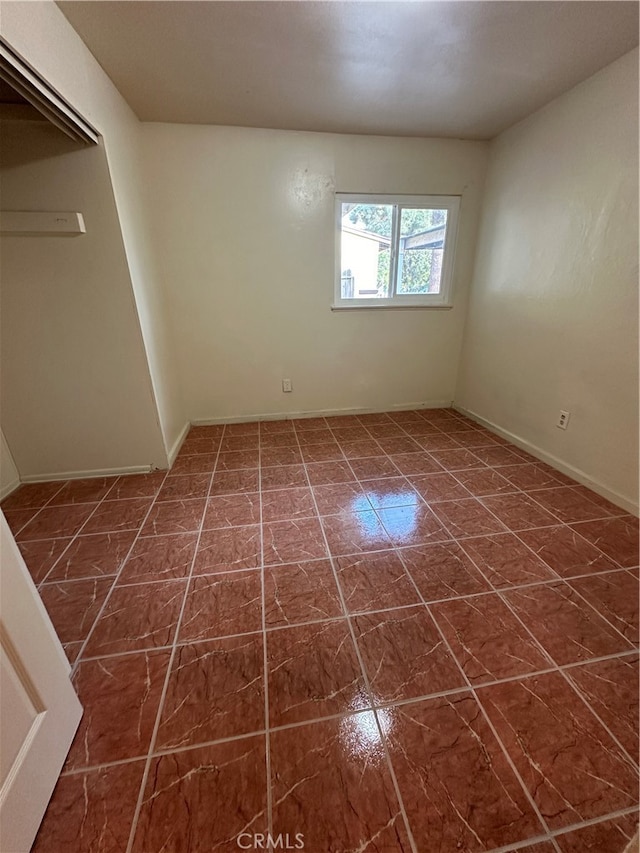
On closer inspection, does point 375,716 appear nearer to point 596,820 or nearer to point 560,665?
point 596,820

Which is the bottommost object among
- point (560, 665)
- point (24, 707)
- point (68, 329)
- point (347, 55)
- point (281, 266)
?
point (560, 665)

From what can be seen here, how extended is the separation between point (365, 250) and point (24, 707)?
3.33 m

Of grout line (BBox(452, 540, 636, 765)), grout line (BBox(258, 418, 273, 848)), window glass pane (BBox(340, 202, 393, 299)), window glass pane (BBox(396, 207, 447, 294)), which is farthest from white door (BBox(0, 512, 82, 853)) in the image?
window glass pane (BBox(396, 207, 447, 294))

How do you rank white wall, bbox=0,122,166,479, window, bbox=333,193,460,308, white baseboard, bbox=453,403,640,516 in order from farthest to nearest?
1. window, bbox=333,193,460,308
2. white baseboard, bbox=453,403,640,516
3. white wall, bbox=0,122,166,479

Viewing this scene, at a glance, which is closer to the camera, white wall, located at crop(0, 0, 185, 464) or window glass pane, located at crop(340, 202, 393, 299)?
white wall, located at crop(0, 0, 185, 464)

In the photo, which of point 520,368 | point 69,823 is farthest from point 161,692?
point 520,368

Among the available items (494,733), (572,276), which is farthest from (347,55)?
(494,733)

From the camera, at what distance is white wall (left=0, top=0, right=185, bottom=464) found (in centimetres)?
128

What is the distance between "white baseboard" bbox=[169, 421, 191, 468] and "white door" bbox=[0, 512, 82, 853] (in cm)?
170

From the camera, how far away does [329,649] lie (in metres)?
1.18

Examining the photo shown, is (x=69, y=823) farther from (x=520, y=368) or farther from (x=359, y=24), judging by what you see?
(x=520, y=368)

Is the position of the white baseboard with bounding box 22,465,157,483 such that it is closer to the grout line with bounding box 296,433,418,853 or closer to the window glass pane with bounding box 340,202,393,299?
the grout line with bounding box 296,433,418,853

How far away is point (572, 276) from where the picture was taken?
6.98 feet

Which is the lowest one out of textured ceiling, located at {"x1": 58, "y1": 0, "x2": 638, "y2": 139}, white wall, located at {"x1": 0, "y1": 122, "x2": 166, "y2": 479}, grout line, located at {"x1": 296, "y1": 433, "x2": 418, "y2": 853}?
grout line, located at {"x1": 296, "y1": 433, "x2": 418, "y2": 853}
